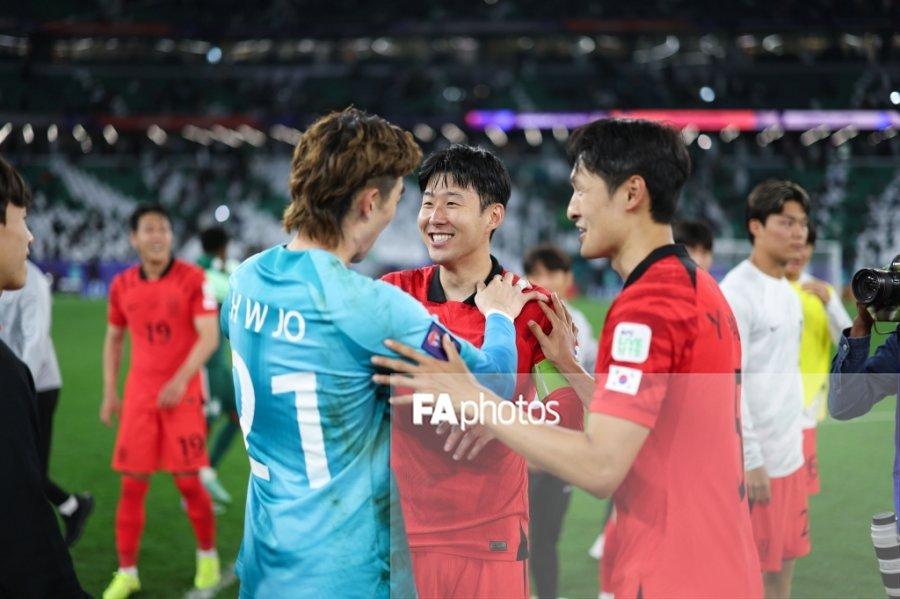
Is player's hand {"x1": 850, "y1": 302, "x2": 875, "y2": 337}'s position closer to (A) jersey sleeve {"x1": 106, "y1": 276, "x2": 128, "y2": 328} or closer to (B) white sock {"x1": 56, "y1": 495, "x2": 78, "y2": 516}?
(A) jersey sleeve {"x1": 106, "y1": 276, "x2": 128, "y2": 328}

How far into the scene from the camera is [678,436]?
2092mm

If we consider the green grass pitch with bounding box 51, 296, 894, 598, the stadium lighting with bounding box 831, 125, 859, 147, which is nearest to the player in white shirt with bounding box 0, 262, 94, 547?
the green grass pitch with bounding box 51, 296, 894, 598

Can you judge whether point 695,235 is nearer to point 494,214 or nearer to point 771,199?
point 771,199

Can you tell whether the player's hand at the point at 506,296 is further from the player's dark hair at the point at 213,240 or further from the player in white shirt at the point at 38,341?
the player's dark hair at the point at 213,240

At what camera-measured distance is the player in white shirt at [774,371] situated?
3.90m

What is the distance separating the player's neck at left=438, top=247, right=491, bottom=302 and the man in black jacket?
4.37ft

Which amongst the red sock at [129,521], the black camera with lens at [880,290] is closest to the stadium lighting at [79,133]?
the red sock at [129,521]

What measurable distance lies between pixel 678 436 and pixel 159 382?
4025mm

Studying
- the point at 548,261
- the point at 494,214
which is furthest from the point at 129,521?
the point at 494,214

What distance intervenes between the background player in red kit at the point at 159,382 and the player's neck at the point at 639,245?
370 centimetres

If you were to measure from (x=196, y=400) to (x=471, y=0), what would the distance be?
33.4m

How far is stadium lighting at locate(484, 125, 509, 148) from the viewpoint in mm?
35094

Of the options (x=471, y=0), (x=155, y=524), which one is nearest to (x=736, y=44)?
(x=471, y=0)

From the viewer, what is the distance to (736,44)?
34125 millimetres
